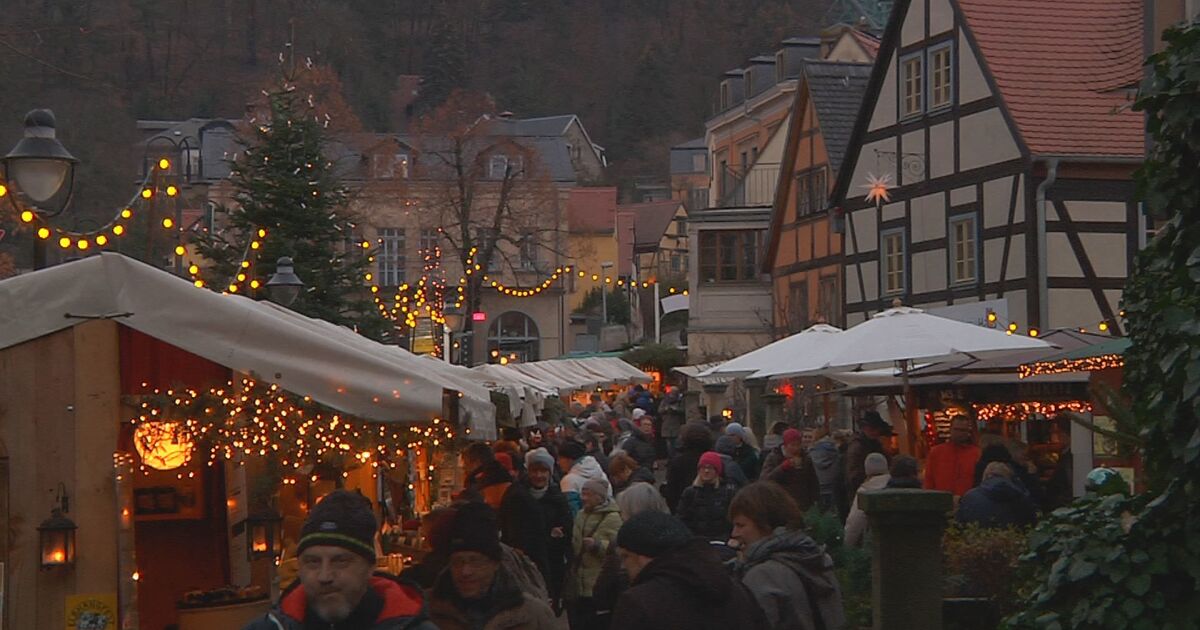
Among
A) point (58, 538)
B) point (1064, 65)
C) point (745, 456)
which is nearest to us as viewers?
point (58, 538)

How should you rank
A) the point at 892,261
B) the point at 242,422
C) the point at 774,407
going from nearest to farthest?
the point at 242,422 < the point at 774,407 < the point at 892,261

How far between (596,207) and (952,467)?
7549 centimetres

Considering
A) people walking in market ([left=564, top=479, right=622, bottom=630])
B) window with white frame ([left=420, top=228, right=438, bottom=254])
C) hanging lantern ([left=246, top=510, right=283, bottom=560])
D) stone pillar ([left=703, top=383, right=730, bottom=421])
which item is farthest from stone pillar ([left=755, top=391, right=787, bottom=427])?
window with white frame ([left=420, top=228, right=438, bottom=254])

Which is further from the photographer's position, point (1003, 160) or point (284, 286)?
point (1003, 160)

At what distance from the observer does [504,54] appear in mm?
126438

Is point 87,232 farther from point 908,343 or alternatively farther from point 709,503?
point 908,343

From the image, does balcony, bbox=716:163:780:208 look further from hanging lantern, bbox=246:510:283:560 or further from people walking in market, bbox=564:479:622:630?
hanging lantern, bbox=246:510:283:560

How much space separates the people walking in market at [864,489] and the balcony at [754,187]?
33.3 metres

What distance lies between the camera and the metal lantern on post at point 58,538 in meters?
8.38

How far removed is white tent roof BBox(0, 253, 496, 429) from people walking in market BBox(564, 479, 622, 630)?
3.80m

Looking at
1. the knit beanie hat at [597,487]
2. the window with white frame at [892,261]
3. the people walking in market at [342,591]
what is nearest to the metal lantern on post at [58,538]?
the people walking in market at [342,591]

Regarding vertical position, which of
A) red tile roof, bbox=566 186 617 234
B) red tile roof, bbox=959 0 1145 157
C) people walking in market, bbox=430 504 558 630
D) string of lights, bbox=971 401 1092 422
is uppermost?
red tile roof, bbox=566 186 617 234

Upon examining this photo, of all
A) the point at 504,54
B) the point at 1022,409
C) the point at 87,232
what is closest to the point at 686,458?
the point at 87,232

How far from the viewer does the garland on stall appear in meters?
9.35
